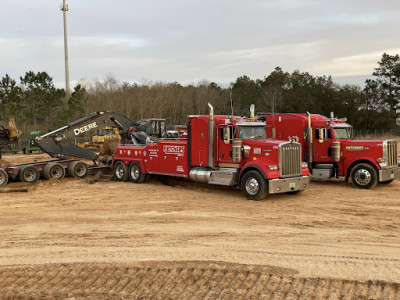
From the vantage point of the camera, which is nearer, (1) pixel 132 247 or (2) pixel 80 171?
(1) pixel 132 247

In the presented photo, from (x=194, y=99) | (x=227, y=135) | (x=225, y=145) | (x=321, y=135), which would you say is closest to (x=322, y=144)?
(x=321, y=135)

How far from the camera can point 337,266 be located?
267 inches

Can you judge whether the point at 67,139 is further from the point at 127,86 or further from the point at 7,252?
the point at 127,86

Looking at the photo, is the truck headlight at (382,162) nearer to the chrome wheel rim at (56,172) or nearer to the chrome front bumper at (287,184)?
the chrome front bumper at (287,184)

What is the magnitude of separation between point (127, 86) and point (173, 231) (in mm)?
57717

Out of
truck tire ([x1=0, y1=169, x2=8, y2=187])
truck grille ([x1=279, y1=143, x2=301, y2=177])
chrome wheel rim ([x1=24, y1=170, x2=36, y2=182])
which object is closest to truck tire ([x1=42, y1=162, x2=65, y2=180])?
chrome wheel rim ([x1=24, y1=170, x2=36, y2=182])

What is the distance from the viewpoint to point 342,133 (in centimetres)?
1652

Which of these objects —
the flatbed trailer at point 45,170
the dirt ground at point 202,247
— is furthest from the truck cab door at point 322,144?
the flatbed trailer at point 45,170

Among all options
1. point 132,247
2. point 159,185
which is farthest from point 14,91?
point 132,247

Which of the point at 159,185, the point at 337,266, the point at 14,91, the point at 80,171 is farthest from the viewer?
the point at 14,91

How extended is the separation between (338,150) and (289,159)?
3.24 m

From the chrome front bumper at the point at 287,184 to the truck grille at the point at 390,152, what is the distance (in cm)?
348

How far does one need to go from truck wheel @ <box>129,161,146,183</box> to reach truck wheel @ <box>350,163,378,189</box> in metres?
7.84

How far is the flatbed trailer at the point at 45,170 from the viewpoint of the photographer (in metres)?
17.0
